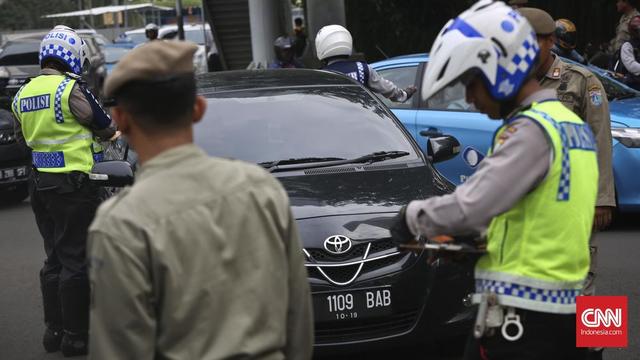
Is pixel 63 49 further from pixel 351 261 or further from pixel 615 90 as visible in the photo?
pixel 615 90

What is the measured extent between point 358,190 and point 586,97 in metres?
1.29

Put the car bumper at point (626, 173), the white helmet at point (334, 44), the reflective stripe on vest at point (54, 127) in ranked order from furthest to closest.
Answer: the car bumper at point (626, 173) < the white helmet at point (334, 44) < the reflective stripe on vest at point (54, 127)

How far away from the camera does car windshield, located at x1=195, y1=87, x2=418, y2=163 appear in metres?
6.04

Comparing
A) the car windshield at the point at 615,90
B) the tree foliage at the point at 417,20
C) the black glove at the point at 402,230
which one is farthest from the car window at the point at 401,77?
the tree foliage at the point at 417,20

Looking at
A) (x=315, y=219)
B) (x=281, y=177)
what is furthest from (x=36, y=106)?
(x=315, y=219)

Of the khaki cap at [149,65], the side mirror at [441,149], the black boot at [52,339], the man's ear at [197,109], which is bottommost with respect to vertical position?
the black boot at [52,339]

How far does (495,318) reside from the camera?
3062 millimetres

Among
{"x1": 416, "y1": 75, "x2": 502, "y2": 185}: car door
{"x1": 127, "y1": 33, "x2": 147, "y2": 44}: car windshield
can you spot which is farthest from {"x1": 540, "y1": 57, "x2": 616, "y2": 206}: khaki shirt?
{"x1": 127, "y1": 33, "x2": 147, "y2": 44}: car windshield

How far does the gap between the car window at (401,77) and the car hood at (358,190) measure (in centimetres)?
367

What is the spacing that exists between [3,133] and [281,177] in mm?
6953

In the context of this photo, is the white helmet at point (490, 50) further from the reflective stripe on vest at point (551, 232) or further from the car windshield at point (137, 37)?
the car windshield at point (137, 37)

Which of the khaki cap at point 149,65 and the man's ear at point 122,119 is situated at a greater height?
the khaki cap at point 149,65

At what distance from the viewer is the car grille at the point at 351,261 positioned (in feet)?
16.7

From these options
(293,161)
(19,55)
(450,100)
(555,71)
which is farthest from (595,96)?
(19,55)
